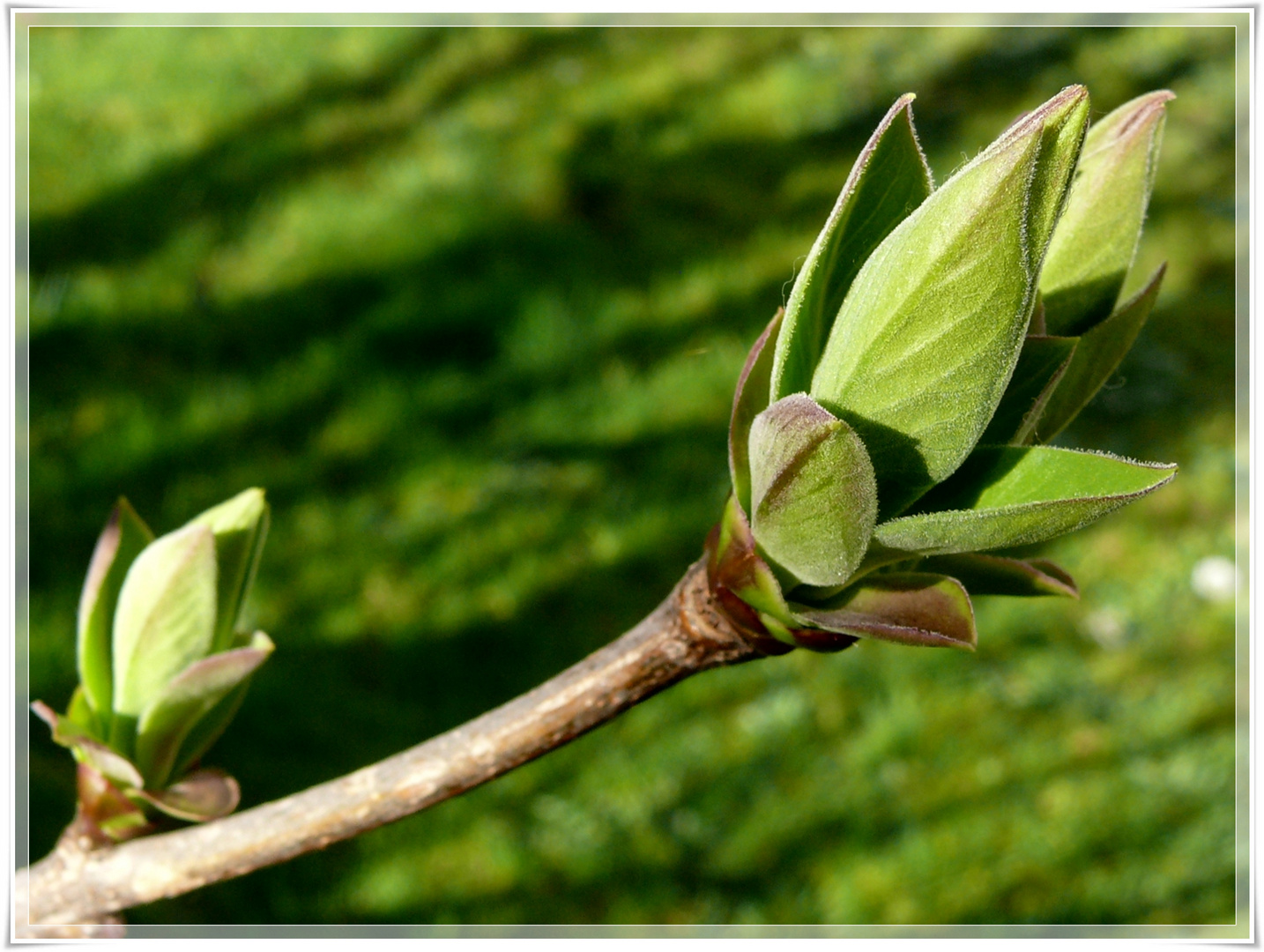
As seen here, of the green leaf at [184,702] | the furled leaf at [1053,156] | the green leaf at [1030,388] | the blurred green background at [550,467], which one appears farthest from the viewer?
the blurred green background at [550,467]

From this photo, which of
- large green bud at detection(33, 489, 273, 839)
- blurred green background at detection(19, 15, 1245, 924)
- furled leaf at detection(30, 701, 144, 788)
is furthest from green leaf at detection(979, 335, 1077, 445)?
blurred green background at detection(19, 15, 1245, 924)

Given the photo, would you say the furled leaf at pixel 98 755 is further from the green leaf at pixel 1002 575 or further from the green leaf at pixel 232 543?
the green leaf at pixel 1002 575

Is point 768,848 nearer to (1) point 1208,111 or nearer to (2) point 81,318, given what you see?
(2) point 81,318

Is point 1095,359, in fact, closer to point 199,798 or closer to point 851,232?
point 851,232

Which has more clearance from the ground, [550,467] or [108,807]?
[550,467]

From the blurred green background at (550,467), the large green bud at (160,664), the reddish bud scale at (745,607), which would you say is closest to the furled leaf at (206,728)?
the large green bud at (160,664)

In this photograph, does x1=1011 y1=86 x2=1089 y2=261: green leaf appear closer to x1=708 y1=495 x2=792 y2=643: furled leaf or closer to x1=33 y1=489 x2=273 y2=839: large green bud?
x1=708 y1=495 x2=792 y2=643: furled leaf

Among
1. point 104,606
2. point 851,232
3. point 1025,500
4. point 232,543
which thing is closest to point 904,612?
point 1025,500
